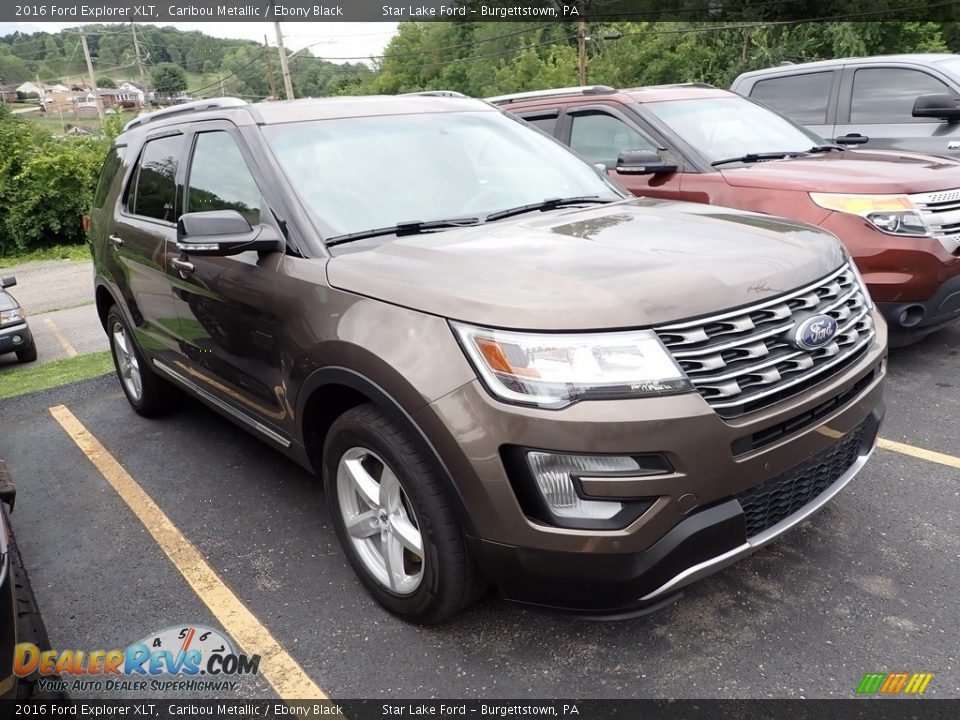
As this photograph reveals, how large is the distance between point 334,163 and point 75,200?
22494mm

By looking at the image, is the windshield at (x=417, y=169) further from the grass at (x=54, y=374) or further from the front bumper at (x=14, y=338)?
the front bumper at (x=14, y=338)

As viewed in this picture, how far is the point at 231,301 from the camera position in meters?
3.25

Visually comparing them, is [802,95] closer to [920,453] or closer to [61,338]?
[920,453]

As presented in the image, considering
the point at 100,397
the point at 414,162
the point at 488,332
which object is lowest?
the point at 100,397

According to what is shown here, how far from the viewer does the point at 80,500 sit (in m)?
4.02

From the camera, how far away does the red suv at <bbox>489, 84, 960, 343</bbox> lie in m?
4.47

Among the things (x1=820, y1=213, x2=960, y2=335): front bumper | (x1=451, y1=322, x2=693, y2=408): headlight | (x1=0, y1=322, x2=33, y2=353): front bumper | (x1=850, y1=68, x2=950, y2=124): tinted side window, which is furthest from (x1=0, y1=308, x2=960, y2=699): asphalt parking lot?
(x1=0, y1=322, x2=33, y2=353): front bumper

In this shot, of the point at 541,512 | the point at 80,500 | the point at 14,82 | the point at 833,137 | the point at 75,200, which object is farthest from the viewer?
the point at 14,82

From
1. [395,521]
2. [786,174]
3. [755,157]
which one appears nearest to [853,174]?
[786,174]

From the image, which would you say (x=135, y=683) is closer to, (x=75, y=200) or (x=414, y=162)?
(x=414, y=162)

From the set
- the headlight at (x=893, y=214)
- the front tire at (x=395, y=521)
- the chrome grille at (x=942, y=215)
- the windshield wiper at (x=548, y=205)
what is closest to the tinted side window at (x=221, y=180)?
the windshield wiper at (x=548, y=205)

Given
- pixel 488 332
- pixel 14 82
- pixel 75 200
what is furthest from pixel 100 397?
pixel 14 82

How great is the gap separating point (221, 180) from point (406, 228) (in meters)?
1.10

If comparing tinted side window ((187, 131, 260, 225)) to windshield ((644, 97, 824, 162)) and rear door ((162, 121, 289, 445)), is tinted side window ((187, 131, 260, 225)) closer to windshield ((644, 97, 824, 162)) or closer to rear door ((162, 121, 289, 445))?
rear door ((162, 121, 289, 445))
